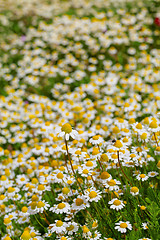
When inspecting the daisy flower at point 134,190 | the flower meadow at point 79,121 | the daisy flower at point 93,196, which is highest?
the daisy flower at point 134,190

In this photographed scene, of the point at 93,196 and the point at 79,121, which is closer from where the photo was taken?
the point at 93,196

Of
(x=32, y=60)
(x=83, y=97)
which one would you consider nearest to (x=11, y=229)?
(x=83, y=97)

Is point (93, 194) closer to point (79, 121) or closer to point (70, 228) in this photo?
point (70, 228)

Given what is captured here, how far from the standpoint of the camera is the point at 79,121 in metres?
5.82

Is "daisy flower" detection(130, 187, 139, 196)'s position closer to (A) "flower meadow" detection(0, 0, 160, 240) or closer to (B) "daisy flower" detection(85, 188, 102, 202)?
(A) "flower meadow" detection(0, 0, 160, 240)

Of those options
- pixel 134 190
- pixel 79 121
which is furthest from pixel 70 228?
pixel 79 121

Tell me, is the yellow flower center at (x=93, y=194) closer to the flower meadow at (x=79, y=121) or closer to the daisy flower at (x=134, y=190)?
the flower meadow at (x=79, y=121)

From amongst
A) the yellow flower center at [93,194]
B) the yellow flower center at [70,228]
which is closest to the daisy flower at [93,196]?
the yellow flower center at [93,194]

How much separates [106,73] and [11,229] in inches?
198

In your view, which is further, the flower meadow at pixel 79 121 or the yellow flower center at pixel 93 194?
the flower meadow at pixel 79 121

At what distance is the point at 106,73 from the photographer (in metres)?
7.65

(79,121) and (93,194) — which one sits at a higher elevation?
(93,194)

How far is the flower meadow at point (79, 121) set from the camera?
307 centimetres

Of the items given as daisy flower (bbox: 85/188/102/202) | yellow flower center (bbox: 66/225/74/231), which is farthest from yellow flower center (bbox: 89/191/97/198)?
yellow flower center (bbox: 66/225/74/231)
